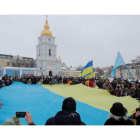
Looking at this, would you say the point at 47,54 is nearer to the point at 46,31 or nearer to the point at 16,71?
the point at 46,31

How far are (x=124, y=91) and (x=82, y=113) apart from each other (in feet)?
18.1

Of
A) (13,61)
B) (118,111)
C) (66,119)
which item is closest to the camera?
(66,119)

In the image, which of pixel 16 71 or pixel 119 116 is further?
pixel 16 71

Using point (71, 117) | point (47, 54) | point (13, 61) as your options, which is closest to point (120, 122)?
point (71, 117)

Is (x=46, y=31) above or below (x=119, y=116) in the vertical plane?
above

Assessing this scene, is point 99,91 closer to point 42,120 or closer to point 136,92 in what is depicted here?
point 136,92

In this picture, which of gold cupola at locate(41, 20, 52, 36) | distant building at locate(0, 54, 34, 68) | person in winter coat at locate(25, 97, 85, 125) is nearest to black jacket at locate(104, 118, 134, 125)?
person in winter coat at locate(25, 97, 85, 125)

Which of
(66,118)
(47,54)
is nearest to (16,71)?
(47,54)

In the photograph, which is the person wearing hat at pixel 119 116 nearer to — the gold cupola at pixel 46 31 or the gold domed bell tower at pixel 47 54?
the gold domed bell tower at pixel 47 54

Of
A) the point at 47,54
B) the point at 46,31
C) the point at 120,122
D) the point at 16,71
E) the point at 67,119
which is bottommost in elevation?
the point at 120,122

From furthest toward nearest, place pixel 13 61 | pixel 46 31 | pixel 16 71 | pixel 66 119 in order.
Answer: pixel 13 61
pixel 46 31
pixel 16 71
pixel 66 119

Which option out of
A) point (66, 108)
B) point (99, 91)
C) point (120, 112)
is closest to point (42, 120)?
point (66, 108)

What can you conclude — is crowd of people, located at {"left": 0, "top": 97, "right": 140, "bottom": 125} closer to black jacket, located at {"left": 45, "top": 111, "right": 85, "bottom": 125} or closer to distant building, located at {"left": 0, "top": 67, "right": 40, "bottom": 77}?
black jacket, located at {"left": 45, "top": 111, "right": 85, "bottom": 125}

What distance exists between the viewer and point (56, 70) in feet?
154
